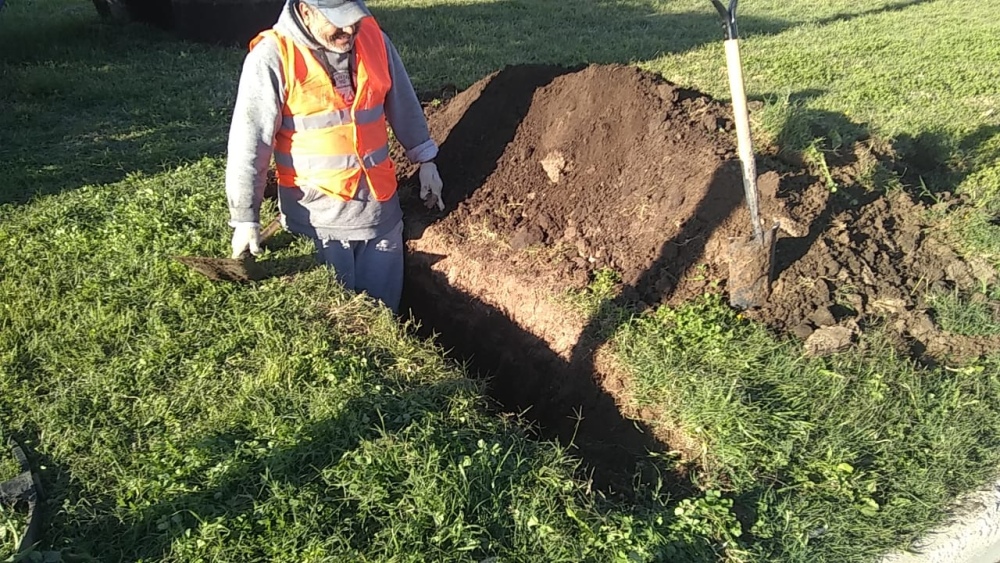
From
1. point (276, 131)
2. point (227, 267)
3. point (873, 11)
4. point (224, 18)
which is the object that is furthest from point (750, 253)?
point (873, 11)

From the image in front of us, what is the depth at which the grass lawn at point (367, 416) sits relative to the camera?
262 cm

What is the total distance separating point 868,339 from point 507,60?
19.5ft

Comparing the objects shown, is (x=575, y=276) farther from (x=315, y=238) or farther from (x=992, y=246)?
(x=992, y=246)

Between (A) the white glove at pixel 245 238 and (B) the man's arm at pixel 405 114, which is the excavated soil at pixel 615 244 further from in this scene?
(A) the white glove at pixel 245 238

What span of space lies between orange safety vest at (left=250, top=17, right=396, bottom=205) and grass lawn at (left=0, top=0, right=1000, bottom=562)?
57 cm

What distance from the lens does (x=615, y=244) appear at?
14.0 feet

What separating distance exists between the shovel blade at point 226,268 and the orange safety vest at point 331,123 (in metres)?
0.50

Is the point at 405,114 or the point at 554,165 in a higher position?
the point at 405,114

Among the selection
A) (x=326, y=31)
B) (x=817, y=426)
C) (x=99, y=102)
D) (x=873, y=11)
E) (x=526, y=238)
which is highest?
(x=873, y=11)

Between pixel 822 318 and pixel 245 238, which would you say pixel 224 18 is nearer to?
pixel 245 238

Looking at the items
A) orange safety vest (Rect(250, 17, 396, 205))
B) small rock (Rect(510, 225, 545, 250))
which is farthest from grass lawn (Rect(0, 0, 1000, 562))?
small rock (Rect(510, 225, 545, 250))

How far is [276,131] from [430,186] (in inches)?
48.5

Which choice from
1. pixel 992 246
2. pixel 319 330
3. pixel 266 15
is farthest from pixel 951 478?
pixel 266 15

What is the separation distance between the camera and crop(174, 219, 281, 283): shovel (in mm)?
3816
